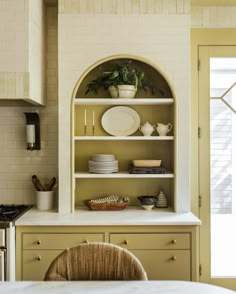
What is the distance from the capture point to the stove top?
2.45m

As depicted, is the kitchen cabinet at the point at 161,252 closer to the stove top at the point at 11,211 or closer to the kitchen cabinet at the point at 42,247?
the kitchen cabinet at the point at 42,247

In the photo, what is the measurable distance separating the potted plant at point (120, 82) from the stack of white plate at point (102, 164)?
0.48m

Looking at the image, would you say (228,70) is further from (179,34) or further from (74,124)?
(74,124)

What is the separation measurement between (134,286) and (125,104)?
1.78 meters

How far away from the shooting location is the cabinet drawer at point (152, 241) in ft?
8.18

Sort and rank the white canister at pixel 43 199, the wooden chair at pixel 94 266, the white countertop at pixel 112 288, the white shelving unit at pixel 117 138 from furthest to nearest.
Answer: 1. the white canister at pixel 43 199
2. the white shelving unit at pixel 117 138
3. the wooden chair at pixel 94 266
4. the white countertop at pixel 112 288

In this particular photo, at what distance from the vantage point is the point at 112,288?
1399 millimetres

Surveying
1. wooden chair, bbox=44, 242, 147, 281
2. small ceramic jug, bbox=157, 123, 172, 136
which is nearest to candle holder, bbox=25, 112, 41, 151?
small ceramic jug, bbox=157, 123, 172, 136

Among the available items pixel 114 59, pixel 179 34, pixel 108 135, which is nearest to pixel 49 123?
pixel 108 135

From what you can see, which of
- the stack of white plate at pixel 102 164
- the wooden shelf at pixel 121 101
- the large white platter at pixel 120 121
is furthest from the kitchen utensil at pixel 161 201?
the wooden shelf at pixel 121 101

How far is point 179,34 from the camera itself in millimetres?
2795

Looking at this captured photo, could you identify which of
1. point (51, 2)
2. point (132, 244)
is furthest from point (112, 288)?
point (51, 2)

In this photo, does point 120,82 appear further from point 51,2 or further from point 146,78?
point 51,2

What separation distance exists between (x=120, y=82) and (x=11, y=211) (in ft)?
4.17
